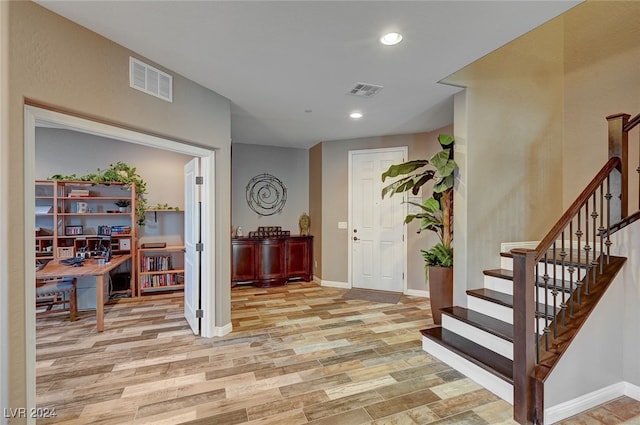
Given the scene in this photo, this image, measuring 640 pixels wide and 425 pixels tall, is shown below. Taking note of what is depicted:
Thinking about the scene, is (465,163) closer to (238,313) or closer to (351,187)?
(351,187)

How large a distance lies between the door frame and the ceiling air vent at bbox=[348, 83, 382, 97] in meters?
1.75

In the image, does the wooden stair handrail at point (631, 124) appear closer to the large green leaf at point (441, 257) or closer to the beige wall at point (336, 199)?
the large green leaf at point (441, 257)

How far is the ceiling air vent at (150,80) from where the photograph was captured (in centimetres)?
243

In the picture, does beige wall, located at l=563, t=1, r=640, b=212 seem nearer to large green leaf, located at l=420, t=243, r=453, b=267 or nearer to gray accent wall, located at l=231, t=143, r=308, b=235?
large green leaf, located at l=420, t=243, r=453, b=267

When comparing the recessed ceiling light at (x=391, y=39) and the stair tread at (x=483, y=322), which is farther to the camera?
the stair tread at (x=483, y=322)

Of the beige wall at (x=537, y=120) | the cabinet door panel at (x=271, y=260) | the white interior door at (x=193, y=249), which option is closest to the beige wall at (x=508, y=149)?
the beige wall at (x=537, y=120)

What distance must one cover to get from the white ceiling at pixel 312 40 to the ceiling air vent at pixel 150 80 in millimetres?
104

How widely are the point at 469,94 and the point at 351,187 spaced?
2676 millimetres

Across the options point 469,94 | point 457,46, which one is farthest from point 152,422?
point 469,94

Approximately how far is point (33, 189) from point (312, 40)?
7.03ft

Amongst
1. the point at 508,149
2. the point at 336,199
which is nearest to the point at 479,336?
the point at 508,149

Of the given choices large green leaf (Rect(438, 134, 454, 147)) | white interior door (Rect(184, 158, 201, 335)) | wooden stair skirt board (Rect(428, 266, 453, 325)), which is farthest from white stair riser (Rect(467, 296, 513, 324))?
white interior door (Rect(184, 158, 201, 335))

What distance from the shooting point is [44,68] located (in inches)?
72.4

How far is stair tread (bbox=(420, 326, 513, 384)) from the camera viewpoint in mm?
2272
